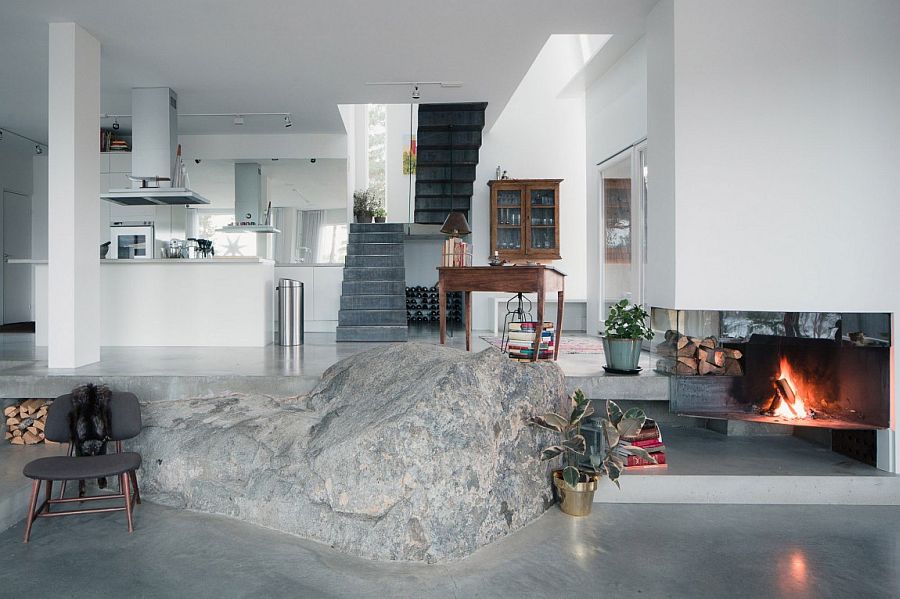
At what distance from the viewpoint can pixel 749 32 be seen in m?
3.87

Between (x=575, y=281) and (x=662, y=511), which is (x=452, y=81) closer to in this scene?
(x=575, y=281)

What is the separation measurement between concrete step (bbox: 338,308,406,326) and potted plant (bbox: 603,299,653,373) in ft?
11.1

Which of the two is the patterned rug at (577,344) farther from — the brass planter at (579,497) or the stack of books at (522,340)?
the brass planter at (579,497)

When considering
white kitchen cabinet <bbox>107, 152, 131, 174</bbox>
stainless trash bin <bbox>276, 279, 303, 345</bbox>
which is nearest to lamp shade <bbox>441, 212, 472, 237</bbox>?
stainless trash bin <bbox>276, 279, 303, 345</bbox>

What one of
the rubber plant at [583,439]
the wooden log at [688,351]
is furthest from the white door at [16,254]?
the wooden log at [688,351]

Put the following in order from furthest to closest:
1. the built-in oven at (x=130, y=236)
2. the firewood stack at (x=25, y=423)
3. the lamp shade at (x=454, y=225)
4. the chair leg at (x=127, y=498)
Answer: the built-in oven at (x=130, y=236)
the lamp shade at (x=454, y=225)
the firewood stack at (x=25, y=423)
the chair leg at (x=127, y=498)

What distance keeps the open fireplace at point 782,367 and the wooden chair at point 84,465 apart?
3.37m

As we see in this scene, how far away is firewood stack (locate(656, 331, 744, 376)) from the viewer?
3.98m

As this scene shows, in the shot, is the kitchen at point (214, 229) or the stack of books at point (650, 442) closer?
the stack of books at point (650, 442)

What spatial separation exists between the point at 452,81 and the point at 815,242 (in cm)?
394

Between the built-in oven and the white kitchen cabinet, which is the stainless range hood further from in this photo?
the white kitchen cabinet

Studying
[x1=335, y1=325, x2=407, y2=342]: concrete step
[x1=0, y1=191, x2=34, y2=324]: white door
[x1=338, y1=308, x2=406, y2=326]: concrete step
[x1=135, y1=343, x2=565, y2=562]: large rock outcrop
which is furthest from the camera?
[x1=0, y1=191, x2=34, y2=324]: white door

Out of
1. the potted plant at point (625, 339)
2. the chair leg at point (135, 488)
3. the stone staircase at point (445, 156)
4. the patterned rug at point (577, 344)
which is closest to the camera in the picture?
the chair leg at point (135, 488)

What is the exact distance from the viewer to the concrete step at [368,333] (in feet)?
22.8
